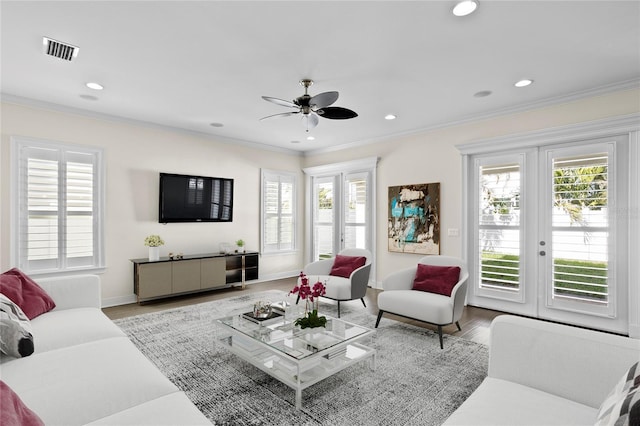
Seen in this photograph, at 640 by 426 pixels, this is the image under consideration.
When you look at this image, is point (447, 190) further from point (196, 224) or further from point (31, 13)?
point (31, 13)

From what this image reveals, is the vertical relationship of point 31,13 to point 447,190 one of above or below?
above

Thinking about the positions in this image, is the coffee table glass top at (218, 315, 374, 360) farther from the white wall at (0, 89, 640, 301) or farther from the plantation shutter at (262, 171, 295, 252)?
the plantation shutter at (262, 171, 295, 252)

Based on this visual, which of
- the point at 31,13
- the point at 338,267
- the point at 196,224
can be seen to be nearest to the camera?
the point at 31,13

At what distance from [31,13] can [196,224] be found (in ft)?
11.8

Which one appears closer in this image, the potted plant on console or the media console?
the media console

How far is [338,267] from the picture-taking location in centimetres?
467

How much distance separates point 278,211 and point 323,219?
0.94m

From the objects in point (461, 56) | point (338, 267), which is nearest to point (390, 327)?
point (338, 267)

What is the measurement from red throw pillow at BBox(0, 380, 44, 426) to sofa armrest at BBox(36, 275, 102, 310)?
82.7 inches

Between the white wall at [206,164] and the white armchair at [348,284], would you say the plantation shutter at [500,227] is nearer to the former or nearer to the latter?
the white wall at [206,164]

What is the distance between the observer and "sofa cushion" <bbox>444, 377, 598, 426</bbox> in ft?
4.25

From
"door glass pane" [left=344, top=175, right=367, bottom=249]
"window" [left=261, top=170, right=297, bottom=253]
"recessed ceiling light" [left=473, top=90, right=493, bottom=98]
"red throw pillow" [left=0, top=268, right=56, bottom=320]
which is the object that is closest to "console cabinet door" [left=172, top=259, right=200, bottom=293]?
"window" [left=261, top=170, right=297, bottom=253]

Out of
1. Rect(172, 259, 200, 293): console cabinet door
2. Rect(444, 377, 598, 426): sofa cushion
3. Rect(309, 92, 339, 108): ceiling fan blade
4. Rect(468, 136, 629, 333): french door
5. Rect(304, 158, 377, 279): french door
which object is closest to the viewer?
Rect(444, 377, 598, 426): sofa cushion

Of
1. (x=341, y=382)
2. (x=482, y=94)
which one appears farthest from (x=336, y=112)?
(x=341, y=382)
